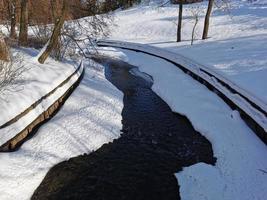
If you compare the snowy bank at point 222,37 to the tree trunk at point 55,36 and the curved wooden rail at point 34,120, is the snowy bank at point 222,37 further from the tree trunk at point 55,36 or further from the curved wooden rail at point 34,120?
the tree trunk at point 55,36

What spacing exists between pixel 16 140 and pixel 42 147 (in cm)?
99

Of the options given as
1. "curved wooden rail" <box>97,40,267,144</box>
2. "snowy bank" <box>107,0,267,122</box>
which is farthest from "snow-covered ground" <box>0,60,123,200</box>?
"snowy bank" <box>107,0,267,122</box>

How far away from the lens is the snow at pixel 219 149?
35.5 ft

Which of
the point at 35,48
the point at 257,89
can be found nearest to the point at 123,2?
the point at 35,48

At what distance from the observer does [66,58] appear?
951 inches

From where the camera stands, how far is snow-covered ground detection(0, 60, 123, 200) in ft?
35.6

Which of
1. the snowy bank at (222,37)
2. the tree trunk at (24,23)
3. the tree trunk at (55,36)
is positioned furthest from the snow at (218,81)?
the tree trunk at (24,23)

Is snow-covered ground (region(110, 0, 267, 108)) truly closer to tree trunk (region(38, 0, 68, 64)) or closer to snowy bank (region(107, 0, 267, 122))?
snowy bank (region(107, 0, 267, 122))

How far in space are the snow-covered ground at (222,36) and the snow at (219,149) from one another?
2.02 metres

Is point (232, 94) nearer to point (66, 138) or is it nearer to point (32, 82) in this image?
point (66, 138)

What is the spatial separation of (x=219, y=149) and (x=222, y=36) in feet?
74.2

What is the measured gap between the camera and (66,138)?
13.9 meters

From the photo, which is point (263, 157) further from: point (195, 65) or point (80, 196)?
point (195, 65)

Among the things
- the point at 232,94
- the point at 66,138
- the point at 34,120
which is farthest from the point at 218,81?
the point at 34,120
